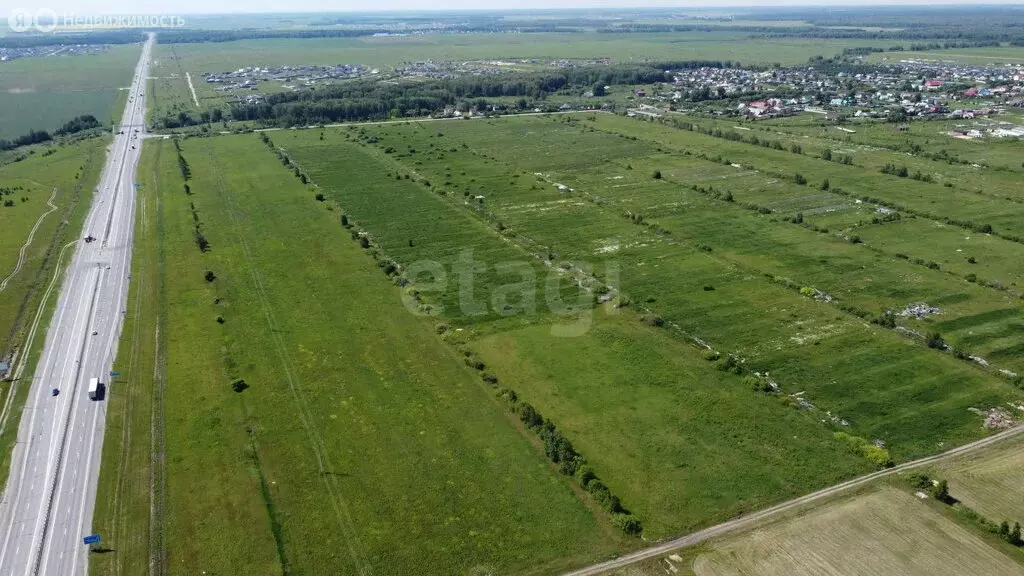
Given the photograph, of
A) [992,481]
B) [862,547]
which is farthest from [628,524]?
[992,481]

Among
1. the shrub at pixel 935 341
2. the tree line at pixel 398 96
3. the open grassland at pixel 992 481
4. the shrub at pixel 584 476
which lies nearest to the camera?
the open grassland at pixel 992 481

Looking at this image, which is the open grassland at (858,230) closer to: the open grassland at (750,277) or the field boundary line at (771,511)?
the open grassland at (750,277)

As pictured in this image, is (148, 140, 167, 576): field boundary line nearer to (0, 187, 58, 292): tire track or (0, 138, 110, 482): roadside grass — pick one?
(0, 138, 110, 482): roadside grass

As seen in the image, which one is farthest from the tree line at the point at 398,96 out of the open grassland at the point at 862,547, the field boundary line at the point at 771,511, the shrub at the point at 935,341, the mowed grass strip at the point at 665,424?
the open grassland at the point at 862,547

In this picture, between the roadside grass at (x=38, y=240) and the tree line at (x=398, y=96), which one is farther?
the tree line at (x=398, y=96)

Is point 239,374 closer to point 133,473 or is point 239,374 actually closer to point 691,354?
point 133,473

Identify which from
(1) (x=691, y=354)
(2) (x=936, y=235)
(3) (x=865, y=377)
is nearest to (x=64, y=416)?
(1) (x=691, y=354)

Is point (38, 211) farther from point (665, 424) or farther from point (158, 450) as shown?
point (665, 424)
